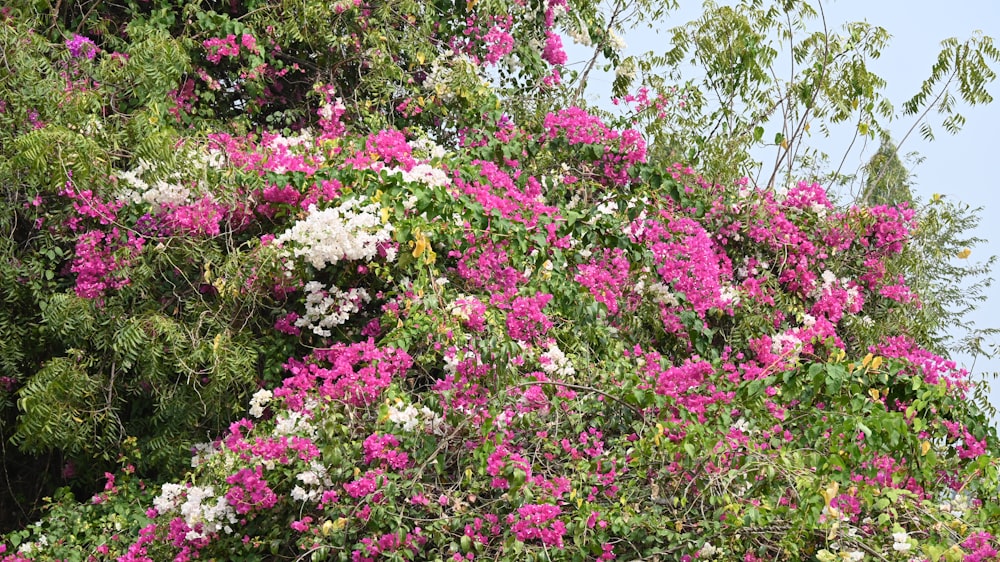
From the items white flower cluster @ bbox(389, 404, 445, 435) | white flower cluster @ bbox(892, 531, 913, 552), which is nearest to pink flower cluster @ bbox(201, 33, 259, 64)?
white flower cluster @ bbox(389, 404, 445, 435)

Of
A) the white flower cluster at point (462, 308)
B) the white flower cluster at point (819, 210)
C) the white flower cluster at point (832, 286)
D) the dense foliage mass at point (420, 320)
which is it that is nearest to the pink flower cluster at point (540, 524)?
the dense foliage mass at point (420, 320)

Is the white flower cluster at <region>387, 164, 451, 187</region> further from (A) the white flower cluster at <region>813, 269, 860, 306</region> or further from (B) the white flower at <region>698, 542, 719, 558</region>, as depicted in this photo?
(A) the white flower cluster at <region>813, 269, 860, 306</region>

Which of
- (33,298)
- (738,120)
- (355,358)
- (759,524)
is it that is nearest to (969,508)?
(759,524)

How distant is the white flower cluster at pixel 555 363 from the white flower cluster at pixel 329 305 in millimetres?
813

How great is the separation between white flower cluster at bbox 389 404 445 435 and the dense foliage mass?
0.01m

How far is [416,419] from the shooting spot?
13.3 feet

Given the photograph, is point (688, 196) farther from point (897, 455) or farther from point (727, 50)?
point (897, 455)

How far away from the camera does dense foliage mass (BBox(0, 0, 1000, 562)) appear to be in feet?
12.4

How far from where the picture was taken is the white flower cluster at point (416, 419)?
4.04 meters

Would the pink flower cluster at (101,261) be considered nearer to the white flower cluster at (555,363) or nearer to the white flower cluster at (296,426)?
the white flower cluster at (296,426)

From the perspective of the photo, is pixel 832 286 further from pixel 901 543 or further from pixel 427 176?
pixel 901 543

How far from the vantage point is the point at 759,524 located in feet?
11.6

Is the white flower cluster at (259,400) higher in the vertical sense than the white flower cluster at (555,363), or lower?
lower

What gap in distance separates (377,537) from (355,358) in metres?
0.87
